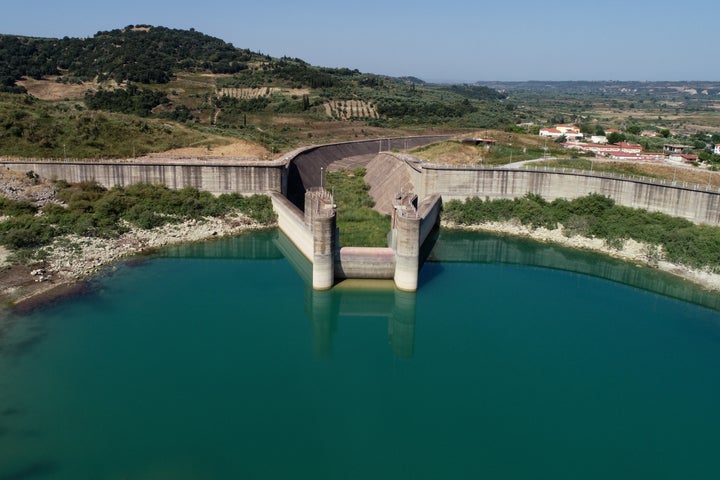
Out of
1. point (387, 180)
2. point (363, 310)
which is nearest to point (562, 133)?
point (387, 180)

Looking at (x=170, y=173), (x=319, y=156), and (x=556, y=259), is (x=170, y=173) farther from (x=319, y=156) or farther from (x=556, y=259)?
(x=556, y=259)

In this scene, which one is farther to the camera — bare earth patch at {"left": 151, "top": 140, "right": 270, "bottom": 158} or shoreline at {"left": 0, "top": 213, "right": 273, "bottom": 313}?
bare earth patch at {"left": 151, "top": 140, "right": 270, "bottom": 158}

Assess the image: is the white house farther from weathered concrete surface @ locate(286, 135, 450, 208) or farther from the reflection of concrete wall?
the reflection of concrete wall

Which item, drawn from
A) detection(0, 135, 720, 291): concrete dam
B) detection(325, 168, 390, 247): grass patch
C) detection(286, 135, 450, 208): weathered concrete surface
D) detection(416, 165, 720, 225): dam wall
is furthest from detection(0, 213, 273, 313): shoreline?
detection(416, 165, 720, 225): dam wall

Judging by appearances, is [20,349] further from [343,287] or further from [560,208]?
[560,208]

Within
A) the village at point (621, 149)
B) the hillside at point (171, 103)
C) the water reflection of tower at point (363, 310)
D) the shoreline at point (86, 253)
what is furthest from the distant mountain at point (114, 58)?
the water reflection of tower at point (363, 310)

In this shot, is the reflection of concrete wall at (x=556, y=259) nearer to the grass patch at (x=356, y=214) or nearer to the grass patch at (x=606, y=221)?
the grass patch at (x=606, y=221)
